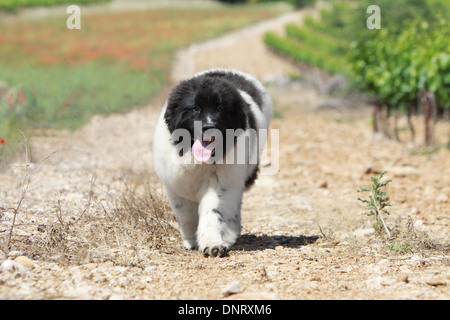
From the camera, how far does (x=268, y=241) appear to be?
6.08 metres

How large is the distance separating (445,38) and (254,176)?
7932 millimetres

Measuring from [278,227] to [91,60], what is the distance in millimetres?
24519

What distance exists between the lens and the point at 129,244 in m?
5.20

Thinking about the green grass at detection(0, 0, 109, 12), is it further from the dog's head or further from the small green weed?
the small green weed

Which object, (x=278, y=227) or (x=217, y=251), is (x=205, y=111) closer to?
(x=217, y=251)

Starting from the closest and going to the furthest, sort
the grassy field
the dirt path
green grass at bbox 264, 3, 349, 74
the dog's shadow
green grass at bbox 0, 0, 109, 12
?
the dirt path
the dog's shadow
the grassy field
green grass at bbox 264, 3, 349, 74
green grass at bbox 0, 0, 109, 12

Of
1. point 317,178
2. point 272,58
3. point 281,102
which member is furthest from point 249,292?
point 272,58

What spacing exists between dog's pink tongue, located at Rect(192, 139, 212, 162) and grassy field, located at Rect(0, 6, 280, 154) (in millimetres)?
5012

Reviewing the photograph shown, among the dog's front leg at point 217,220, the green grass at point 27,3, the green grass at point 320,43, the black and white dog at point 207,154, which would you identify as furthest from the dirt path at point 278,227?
the green grass at point 27,3

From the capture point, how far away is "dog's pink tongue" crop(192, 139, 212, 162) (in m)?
Answer: 5.18

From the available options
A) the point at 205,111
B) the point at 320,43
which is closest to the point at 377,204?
the point at 205,111

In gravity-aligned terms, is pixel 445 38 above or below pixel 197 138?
above

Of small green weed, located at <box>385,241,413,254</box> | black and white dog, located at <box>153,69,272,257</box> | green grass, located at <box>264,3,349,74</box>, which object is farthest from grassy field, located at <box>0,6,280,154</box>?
small green weed, located at <box>385,241,413,254</box>
